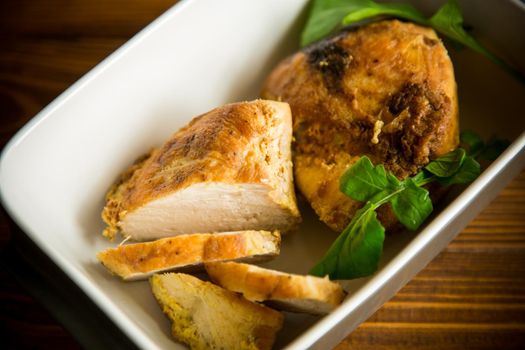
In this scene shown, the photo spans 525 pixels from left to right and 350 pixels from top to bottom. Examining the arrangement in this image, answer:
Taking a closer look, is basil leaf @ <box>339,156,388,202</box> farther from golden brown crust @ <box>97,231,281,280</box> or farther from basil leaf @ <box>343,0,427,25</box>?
basil leaf @ <box>343,0,427,25</box>

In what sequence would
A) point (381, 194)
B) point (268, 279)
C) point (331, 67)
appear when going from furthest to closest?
point (331, 67)
point (381, 194)
point (268, 279)

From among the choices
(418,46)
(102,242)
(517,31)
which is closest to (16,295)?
(102,242)

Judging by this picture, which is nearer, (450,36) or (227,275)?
(227,275)

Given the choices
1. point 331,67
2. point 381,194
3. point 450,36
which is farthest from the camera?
point 450,36

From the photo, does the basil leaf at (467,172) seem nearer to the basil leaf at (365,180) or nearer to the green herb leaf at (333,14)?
the basil leaf at (365,180)

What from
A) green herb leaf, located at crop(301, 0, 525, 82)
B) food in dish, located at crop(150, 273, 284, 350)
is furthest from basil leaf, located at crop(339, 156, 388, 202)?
green herb leaf, located at crop(301, 0, 525, 82)

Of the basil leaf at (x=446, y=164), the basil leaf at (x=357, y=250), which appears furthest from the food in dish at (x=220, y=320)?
the basil leaf at (x=446, y=164)

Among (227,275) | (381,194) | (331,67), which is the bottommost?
(227,275)

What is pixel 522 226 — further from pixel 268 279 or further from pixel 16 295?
pixel 16 295
